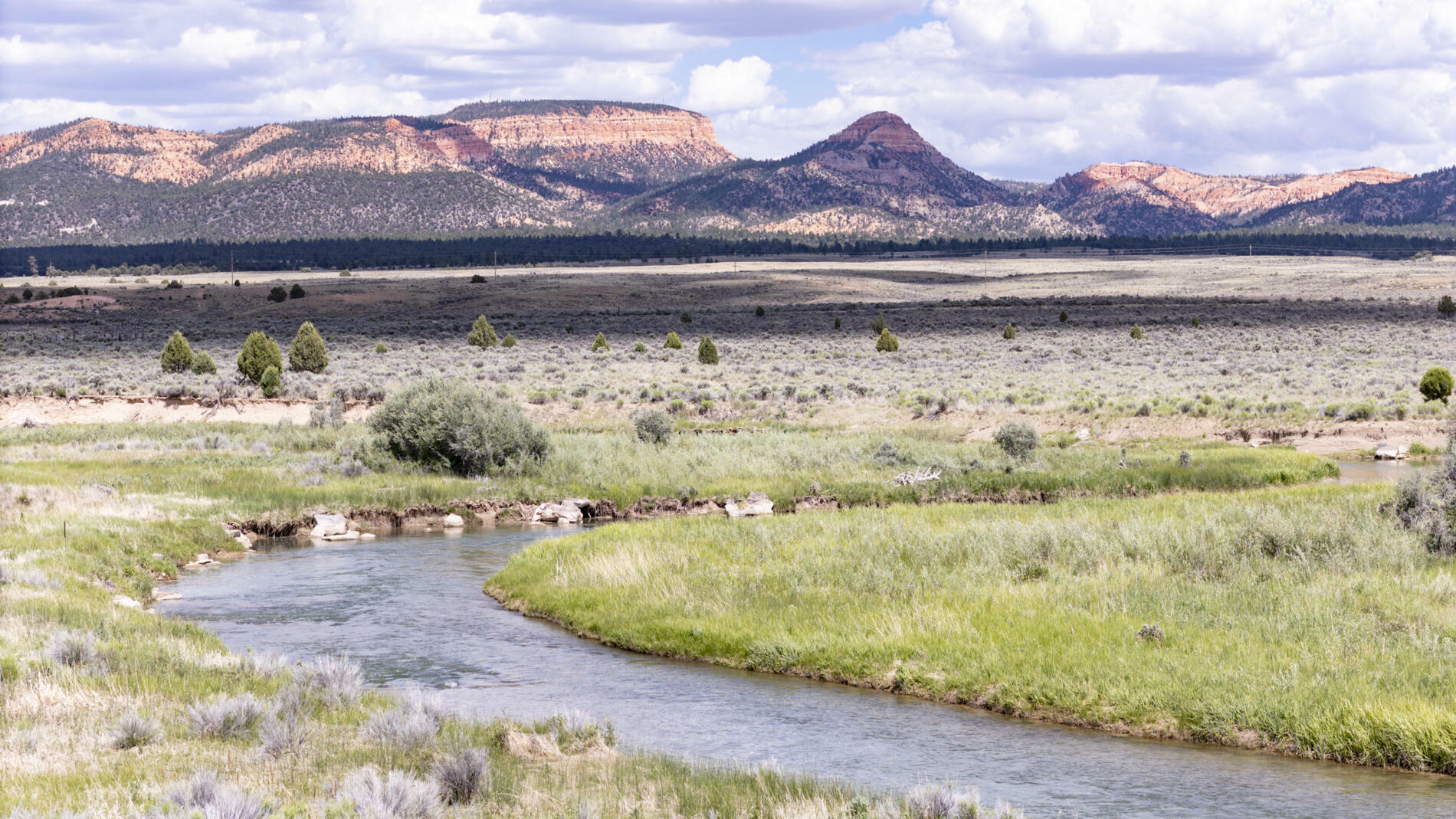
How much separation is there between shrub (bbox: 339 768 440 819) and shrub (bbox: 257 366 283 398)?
119ft

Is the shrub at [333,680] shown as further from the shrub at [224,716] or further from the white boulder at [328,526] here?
the white boulder at [328,526]

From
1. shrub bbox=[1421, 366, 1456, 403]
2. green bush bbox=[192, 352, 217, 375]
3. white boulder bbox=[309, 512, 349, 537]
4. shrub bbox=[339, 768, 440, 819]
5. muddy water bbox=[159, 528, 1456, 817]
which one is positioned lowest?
white boulder bbox=[309, 512, 349, 537]

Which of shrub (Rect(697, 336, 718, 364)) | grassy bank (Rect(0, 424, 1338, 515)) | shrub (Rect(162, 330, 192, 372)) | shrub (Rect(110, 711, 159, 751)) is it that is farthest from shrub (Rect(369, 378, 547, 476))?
shrub (Rect(697, 336, 718, 364))

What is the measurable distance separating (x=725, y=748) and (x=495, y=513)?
16.5m

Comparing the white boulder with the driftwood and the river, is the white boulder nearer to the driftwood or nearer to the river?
the river

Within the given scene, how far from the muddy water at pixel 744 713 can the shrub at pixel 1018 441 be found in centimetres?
1596

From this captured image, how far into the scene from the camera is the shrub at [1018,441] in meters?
31.8

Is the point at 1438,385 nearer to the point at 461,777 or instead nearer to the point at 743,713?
the point at 743,713

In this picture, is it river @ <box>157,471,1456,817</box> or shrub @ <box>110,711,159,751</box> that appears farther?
river @ <box>157,471,1456,817</box>

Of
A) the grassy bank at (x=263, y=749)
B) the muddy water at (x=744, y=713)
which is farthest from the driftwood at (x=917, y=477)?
the grassy bank at (x=263, y=749)

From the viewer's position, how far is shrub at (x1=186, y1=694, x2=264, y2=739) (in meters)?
10.7

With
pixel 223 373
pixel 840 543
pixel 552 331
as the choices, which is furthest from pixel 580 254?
pixel 840 543

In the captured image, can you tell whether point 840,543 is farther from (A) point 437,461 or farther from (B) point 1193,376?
(B) point 1193,376

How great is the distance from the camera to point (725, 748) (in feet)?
40.7
